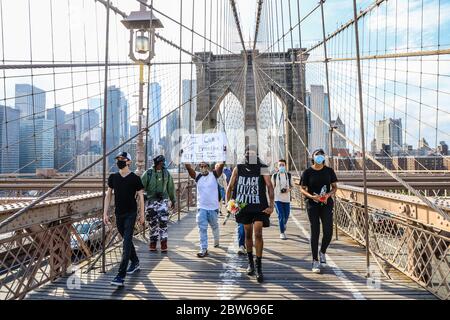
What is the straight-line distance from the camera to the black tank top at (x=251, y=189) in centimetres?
286

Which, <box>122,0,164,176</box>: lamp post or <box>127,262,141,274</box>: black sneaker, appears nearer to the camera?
<box>127,262,141,274</box>: black sneaker

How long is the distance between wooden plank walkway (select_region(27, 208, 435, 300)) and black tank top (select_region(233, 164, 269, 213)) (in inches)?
22.7

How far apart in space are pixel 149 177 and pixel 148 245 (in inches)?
33.5

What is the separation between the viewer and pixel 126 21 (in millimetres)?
8219

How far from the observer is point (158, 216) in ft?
12.2

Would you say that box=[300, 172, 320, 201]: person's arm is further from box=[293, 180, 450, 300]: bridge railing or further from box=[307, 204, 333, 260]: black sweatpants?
box=[293, 180, 450, 300]: bridge railing

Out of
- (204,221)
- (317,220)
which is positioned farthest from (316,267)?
Answer: (204,221)

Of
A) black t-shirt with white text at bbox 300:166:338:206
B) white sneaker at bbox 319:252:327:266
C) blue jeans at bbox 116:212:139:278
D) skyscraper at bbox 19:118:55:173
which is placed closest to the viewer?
blue jeans at bbox 116:212:139:278

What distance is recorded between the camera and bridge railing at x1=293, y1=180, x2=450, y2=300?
2455mm

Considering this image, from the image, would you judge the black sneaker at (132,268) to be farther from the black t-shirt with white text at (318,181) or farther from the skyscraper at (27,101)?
the skyscraper at (27,101)

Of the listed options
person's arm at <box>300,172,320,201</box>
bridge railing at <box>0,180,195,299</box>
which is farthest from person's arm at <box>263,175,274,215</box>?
bridge railing at <box>0,180,195,299</box>

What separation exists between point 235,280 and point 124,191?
1.10 meters

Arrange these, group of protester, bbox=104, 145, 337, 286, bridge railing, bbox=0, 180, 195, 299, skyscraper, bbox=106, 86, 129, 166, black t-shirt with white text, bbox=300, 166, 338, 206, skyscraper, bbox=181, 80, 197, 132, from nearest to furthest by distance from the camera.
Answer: bridge railing, bbox=0, 180, 195, 299 → group of protester, bbox=104, 145, 337, 286 → black t-shirt with white text, bbox=300, 166, 338, 206 → skyscraper, bbox=181, 80, 197, 132 → skyscraper, bbox=106, 86, 129, 166

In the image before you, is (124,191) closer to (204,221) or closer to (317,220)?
(204,221)
